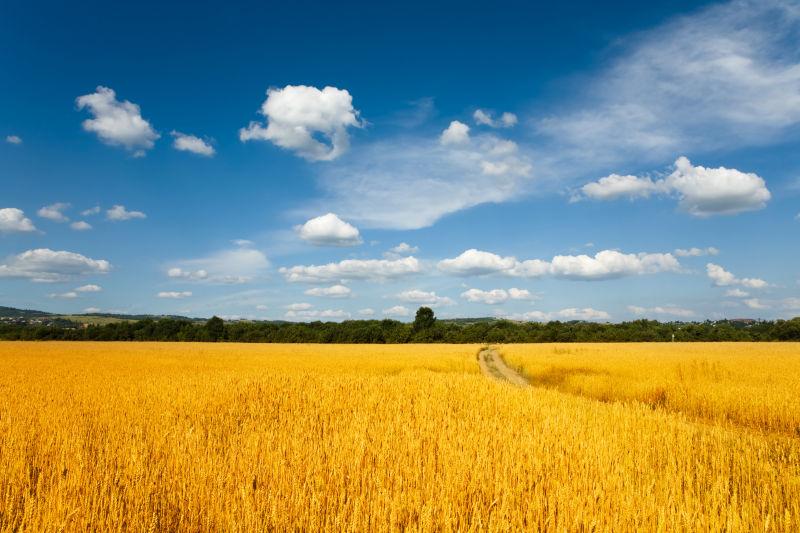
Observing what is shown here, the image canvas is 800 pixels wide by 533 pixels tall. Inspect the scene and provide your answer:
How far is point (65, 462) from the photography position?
221 inches

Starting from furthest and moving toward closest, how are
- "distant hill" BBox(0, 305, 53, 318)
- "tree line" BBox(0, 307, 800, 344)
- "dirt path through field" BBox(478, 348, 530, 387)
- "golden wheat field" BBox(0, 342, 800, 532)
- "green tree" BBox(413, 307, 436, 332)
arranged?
"distant hill" BBox(0, 305, 53, 318) < "green tree" BBox(413, 307, 436, 332) < "tree line" BBox(0, 307, 800, 344) < "dirt path through field" BBox(478, 348, 530, 387) < "golden wheat field" BBox(0, 342, 800, 532)

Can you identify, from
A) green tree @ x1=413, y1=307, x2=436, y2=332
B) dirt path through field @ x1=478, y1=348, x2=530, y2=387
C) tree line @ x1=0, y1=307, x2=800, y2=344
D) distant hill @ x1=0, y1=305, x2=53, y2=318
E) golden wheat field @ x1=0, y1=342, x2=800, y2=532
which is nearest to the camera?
golden wheat field @ x1=0, y1=342, x2=800, y2=532

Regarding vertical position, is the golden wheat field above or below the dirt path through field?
above

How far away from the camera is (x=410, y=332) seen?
95.8m

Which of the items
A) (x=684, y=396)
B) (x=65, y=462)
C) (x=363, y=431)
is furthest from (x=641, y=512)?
(x=684, y=396)

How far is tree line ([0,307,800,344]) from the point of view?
8375 centimetres

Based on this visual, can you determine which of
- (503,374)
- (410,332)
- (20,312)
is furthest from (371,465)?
(20,312)

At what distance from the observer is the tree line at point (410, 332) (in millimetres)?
83750

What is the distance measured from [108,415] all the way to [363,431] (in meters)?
5.38

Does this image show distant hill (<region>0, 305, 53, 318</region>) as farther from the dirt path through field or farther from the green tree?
the dirt path through field

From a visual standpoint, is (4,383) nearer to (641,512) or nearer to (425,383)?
(425,383)

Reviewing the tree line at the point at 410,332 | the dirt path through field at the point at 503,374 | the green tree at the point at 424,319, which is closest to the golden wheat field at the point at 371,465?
the dirt path through field at the point at 503,374

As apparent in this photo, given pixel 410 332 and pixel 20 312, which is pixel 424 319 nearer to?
pixel 410 332

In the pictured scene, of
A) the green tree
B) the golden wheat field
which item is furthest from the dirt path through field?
the green tree
